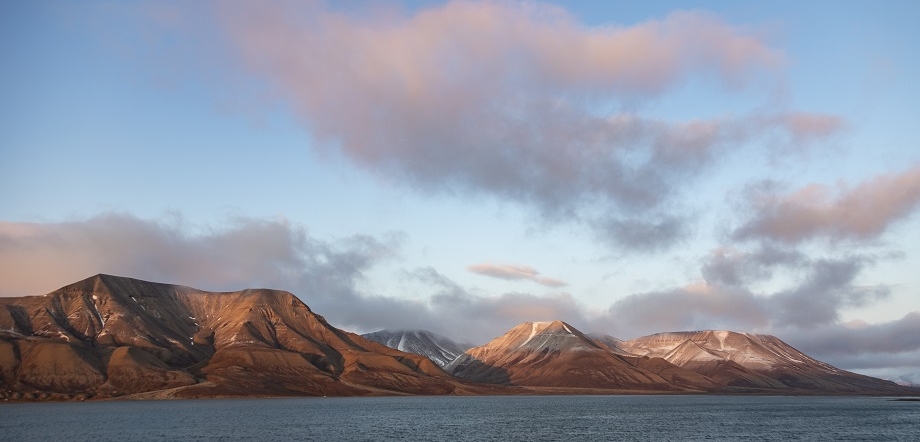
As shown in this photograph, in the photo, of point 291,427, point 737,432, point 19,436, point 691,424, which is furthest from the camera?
point 691,424

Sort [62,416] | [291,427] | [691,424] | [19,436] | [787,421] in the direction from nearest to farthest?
[19,436] < [291,427] < [691,424] < [787,421] < [62,416]

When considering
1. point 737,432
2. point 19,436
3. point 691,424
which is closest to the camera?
point 19,436

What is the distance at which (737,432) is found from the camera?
139m

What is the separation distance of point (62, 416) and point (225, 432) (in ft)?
254

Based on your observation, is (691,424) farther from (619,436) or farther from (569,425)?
(619,436)

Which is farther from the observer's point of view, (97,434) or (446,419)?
(446,419)

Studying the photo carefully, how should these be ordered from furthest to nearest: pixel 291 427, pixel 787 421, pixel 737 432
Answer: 1. pixel 787 421
2. pixel 291 427
3. pixel 737 432

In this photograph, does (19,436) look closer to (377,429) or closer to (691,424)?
(377,429)

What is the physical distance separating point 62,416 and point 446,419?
9305 centimetres

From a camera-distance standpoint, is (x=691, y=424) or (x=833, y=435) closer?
(x=833, y=435)

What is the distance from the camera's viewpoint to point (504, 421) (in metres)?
171

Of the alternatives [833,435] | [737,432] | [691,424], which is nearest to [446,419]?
[691,424]

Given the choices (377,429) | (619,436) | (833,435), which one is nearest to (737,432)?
(833,435)

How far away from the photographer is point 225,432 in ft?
A: 445
